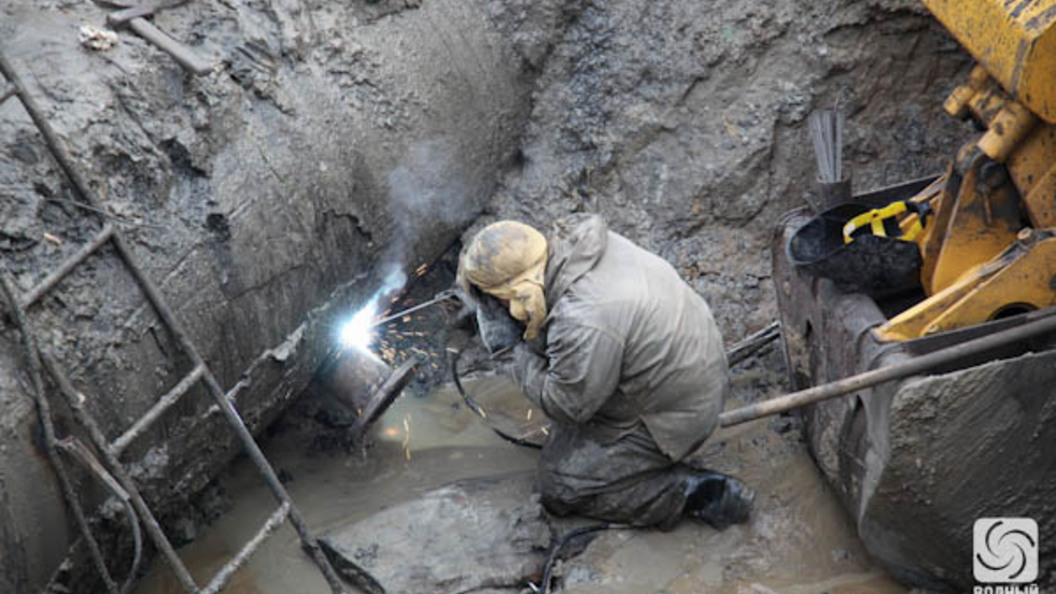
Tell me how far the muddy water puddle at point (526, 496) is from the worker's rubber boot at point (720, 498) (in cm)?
5

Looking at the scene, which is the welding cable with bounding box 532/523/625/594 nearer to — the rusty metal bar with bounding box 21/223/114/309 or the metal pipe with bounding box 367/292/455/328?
the metal pipe with bounding box 367/292/455/328

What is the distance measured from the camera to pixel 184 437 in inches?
Answer: 167

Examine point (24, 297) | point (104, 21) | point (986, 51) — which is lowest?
point (986, 51)

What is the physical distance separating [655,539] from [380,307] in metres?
1.88

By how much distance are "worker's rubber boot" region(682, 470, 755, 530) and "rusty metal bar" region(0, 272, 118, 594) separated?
240 cm

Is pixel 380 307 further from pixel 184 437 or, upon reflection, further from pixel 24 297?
pixel 24 297

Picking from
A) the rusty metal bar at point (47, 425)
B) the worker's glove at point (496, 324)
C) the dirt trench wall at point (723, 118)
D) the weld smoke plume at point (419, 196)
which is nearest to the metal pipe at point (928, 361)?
the worker's glove at point (496, 324)

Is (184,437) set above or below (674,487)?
above

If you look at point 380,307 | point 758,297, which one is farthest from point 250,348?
point 758,297

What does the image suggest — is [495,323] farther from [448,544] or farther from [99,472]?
[99,472]

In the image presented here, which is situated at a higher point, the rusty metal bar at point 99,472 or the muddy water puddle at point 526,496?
the rusty metal bar at point 99,472

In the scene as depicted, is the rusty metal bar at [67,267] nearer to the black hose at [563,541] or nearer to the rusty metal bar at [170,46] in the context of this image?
the rusty metal bar at [170,46]

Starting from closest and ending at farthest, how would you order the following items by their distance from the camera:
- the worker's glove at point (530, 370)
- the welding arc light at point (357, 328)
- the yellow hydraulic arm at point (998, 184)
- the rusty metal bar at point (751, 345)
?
the yellow hydraulic arm at point (998, 184) < the worker's glove at point (530, 370) < the welding arc light at point (357, 328) < the rusty metal bar at point (751, 345)

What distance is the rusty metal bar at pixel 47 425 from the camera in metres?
3.43
